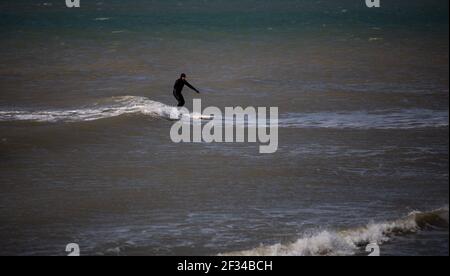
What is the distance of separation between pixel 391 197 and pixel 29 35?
142 ft

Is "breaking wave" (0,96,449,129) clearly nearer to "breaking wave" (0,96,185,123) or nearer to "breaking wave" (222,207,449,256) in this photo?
"breaking wave" (0,96,185,123)

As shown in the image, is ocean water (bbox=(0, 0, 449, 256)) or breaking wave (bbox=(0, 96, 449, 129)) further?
breaking wave (bbox=(0, 96, 449, 129))

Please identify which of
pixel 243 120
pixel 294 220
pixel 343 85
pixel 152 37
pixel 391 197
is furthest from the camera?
pixel 152 37

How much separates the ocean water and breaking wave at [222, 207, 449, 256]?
3 centimetres

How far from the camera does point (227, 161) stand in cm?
1477

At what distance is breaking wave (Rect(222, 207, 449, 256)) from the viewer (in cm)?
982

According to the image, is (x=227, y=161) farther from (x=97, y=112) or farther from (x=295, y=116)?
A: (x=97, y=112)

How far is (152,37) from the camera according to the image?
161ft

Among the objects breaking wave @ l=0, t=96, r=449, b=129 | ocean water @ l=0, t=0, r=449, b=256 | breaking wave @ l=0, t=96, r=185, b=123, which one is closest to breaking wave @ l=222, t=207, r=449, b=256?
ocean water @ l=0, t=0, r=449, b=256

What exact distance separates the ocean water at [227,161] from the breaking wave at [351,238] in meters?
0.03

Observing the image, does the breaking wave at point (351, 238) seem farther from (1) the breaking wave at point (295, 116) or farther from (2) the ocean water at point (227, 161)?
(1) the breaking wave at point (295, 116)

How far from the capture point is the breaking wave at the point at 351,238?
32.2ft
